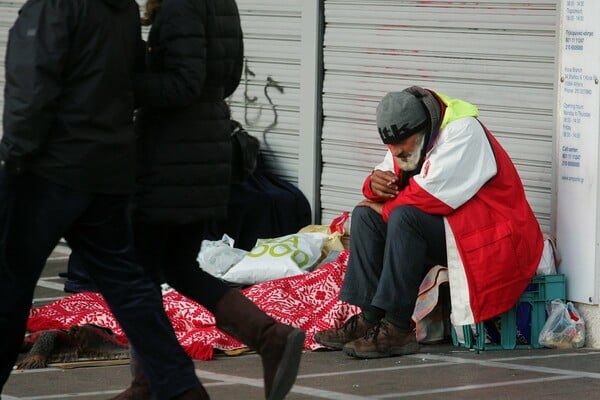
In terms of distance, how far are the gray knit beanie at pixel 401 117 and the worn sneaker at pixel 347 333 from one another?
89 cm

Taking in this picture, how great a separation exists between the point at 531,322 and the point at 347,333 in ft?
2.96

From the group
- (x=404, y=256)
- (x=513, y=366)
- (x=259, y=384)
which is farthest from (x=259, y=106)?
(x=259, y=384)

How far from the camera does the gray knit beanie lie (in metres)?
6.70

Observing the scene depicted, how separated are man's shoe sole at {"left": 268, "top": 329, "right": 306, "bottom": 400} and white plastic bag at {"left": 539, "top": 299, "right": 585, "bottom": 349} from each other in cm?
205

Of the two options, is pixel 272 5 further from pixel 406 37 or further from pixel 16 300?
pixel 16 300

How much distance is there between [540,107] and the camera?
7.50 metres

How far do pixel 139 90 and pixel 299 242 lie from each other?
11.1 feet

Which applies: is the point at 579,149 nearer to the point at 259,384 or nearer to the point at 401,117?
the point at 401,117

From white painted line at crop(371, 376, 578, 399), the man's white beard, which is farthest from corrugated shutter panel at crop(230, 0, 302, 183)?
white painted line at crop(371, 376, 578, 399)

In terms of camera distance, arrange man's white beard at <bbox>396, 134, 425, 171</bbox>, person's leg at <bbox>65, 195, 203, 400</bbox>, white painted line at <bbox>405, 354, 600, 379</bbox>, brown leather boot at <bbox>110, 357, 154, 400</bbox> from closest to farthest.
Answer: person's leg at <bbox>65, 195, 203, 400</bbox> < brown leather boot at <bbox>110, 357, 154, 400</bbox> < white painted line at <bbox>405, 354, 600, 379</bbox> < man's white beard at <bbox>396, 134, 425, 171</bbox>

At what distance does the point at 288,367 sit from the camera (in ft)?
17.0

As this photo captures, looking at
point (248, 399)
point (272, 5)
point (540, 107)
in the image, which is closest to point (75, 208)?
point (248, 399)

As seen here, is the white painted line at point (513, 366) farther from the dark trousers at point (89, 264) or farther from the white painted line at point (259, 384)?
the dark trousers at point (89, 264)

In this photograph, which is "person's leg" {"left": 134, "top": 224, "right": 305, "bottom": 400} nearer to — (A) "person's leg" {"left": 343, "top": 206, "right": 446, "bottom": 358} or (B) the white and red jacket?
(A) "person's leg" {"left": 343, "top": 206, "right": 446, "bottom": 358}
